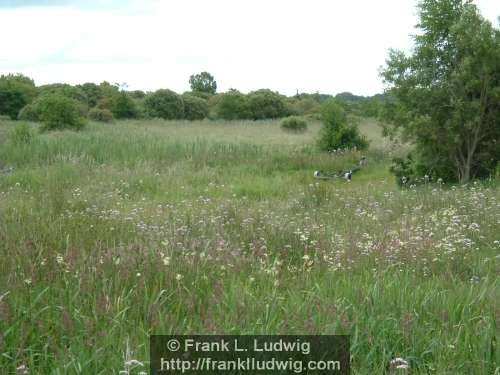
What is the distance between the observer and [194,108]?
4681 cm

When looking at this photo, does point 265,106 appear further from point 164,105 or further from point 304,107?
point 164,105

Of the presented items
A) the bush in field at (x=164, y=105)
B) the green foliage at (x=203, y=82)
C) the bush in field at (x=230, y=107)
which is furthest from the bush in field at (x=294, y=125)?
the green foliage at (x=203, y=82)

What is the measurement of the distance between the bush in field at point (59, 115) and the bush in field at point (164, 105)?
1840 centimetres

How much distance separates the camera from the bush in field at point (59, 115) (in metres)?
24.1

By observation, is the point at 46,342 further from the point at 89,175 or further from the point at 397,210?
the point at 89,175

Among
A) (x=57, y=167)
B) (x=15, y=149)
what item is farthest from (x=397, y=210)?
(x=15, y=149)

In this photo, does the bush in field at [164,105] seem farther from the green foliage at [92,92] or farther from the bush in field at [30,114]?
the bush in field at [30,114]

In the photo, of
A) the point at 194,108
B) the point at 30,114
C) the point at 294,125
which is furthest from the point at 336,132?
the point at 194,108

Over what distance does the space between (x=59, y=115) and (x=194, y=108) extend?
913 inches

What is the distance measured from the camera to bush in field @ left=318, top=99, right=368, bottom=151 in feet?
65.2

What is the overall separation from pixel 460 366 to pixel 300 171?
13.0 meters

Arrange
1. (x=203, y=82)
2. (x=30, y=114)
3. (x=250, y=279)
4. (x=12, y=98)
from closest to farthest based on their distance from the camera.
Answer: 1. (x=250, y=279)
2. (x=30, y=114)
3. (x=12, y=98)
4. (x=203, y=82)

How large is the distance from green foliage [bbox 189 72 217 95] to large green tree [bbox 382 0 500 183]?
5570cm

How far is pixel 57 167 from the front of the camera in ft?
45.6
